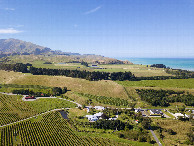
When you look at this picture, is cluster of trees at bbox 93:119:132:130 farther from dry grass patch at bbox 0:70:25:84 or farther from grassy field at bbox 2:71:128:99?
dry grass patch at bbox 0:70:25:84

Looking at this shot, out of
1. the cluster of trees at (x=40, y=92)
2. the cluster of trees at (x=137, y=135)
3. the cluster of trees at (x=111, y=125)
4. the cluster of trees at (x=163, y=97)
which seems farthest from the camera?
the cluster of trees at (x=40, y=92)

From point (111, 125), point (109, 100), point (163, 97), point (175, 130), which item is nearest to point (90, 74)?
point (109, 100)

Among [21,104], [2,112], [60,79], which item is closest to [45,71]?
[60,79]

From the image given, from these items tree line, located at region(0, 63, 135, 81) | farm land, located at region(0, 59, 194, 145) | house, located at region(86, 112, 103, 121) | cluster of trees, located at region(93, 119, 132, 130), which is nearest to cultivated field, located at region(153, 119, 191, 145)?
farm land, located at region(0, 59, 194, 145)

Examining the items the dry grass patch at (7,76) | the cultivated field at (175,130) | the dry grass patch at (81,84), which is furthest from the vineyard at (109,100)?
the dry grass patch at (7,76)

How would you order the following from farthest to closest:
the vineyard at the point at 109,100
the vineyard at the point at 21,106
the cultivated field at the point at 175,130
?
Answer: 1. the vineyard at the point at 109,100
2. the vineyard at the point at 21,106
3. the cultivated field at the point at 175,130

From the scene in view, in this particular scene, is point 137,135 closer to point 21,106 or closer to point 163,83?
point 21,106

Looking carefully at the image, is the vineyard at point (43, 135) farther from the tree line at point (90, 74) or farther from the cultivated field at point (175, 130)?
the tree line at point (90, 74)
